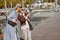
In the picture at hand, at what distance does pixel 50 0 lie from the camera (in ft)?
31.3

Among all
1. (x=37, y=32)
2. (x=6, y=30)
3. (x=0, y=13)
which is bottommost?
(x=37, y=32)

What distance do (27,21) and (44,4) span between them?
18.1 feet

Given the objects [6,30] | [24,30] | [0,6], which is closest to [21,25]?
[24,30]

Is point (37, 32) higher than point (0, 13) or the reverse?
the reverse

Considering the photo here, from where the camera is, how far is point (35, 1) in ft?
27.0

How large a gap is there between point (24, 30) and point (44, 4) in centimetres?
559

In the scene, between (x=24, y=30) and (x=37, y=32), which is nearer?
(x=24, y=30)

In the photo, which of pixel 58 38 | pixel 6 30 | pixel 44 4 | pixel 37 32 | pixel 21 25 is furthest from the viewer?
pixel 44 4

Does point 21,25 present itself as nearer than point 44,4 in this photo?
Yes

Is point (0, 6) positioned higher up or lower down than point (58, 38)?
higher up

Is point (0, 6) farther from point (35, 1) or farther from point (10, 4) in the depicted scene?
point (35, 1)

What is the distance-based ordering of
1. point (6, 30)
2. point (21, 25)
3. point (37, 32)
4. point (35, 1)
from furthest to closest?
point (35, 1) < point (37, 32) < point (21, 25) < point (6, 30)

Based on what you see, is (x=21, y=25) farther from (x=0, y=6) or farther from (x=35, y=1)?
(x=35, y=1)

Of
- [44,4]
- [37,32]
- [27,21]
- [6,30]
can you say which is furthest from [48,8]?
[6,30]
